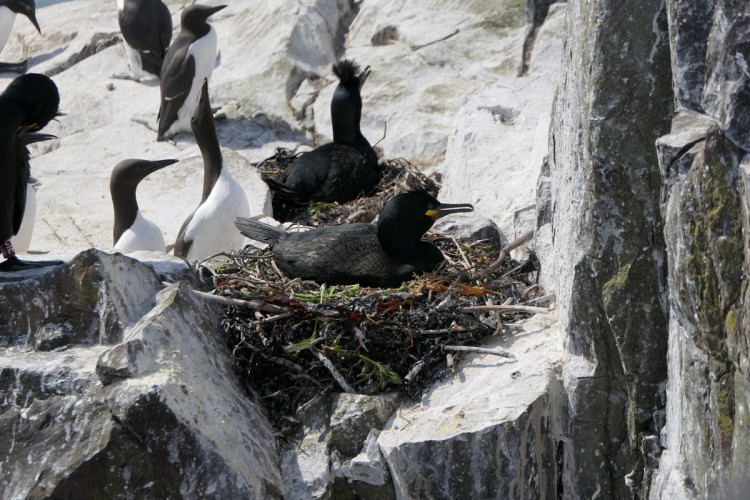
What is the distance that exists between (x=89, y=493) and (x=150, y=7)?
879cm

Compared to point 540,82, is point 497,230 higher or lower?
lower

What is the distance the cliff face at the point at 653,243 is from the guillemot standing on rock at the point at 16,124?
244cm

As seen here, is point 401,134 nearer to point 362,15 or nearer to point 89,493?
point 362,15

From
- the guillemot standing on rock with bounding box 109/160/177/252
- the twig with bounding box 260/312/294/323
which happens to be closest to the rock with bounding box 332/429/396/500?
the twig with bounding box 260/312/294/323

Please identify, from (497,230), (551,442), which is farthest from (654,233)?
(497,230)

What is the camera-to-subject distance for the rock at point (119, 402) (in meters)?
3.75

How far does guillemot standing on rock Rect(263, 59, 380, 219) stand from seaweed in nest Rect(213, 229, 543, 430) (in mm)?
3308

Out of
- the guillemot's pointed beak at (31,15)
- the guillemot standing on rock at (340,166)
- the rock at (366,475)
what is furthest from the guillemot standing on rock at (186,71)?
the rock at (366,475)

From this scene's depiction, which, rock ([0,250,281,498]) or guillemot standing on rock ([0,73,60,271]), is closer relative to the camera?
rock ([0,250,281,498])

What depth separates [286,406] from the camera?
442 cm

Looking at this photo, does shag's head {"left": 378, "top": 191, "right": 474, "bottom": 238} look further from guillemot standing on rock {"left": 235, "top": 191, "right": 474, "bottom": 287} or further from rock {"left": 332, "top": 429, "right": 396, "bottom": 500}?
rock {"left": 332, "top": 429, "right": 396, "bottom": 500}

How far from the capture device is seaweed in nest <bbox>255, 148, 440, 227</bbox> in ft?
24.6

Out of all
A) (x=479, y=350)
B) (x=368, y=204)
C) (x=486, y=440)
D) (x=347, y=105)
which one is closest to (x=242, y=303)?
(x=479, y=350)

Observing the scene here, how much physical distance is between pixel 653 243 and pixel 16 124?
9.67 ft
